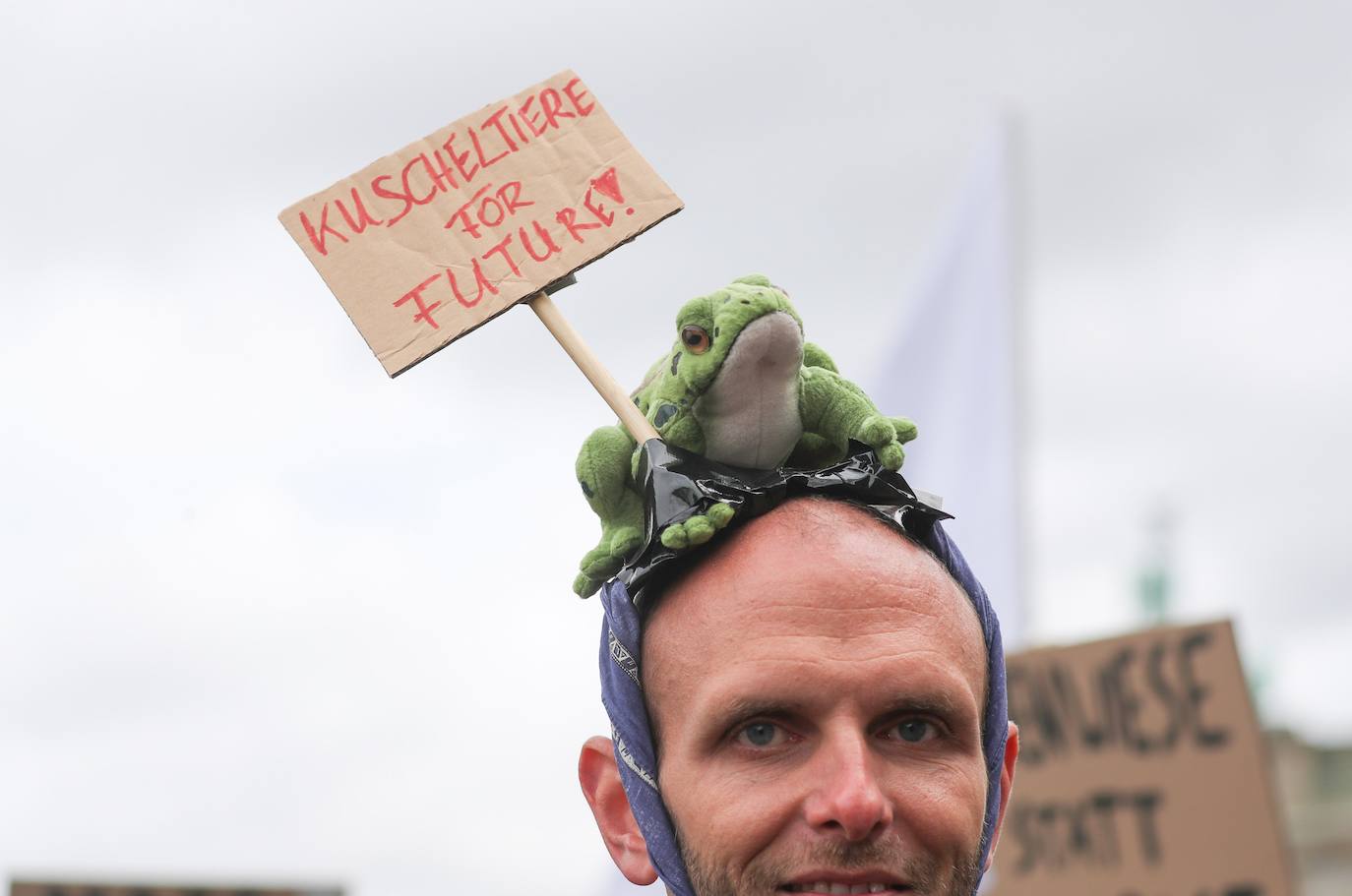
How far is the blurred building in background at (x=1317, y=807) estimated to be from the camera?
104 ft

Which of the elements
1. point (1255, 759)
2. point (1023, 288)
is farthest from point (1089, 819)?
point (1023, 288)

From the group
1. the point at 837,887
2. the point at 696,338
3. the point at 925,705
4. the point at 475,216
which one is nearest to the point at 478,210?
the point at 475,216

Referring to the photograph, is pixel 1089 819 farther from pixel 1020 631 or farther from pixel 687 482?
pixel 687 482

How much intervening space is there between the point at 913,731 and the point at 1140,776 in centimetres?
738

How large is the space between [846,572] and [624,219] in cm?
73

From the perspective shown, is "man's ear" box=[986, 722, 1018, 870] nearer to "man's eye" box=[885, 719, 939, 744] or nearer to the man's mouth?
"man's eye" box=[885, 719, 939, 744]

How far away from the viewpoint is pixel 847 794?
94.7 inches

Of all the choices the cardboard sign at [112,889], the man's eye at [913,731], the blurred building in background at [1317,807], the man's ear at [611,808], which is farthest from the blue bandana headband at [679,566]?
the blurred building in background at [1317,807]

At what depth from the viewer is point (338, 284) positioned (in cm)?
286

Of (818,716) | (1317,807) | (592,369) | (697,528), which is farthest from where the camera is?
(1317,807)

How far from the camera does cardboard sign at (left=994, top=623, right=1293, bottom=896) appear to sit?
900 cm

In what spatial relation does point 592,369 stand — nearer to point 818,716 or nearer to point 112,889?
point 818,716

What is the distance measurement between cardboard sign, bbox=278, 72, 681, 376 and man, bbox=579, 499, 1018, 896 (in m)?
0.57

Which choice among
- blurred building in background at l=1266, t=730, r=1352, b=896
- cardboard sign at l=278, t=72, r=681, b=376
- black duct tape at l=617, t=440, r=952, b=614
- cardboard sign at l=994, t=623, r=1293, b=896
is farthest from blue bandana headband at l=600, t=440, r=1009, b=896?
blurred building in background at l=1266, t=730, r=1352, b=896
